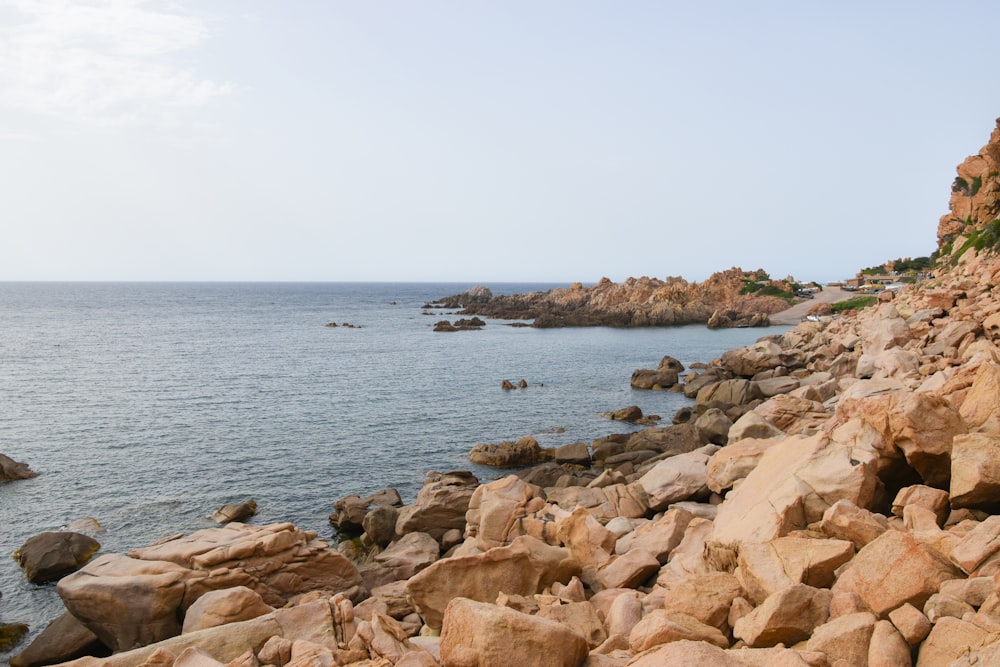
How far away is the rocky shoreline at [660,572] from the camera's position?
24.8ft

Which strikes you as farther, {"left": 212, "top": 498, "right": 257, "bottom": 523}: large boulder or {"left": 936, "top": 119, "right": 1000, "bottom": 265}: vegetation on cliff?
A: {"left": 936, "top": 119, "right": 1000, "bottom": 265}: vegetation on cliff

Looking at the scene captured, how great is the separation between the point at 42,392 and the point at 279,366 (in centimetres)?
1770

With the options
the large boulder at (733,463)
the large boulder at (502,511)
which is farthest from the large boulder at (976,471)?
the large boulder at (502,511)

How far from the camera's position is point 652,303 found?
109 metres

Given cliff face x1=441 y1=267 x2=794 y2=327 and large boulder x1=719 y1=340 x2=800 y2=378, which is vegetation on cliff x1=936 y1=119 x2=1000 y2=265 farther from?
cliff face x1=441 y1=267 x2=794 y2=327

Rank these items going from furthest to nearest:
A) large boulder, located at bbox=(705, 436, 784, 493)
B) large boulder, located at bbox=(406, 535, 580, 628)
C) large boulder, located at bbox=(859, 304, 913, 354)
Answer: large boulder, located at bbox=(859, 304, 913, 354) < large boulder, located at bbox=(705, 436, 784, 493) < large boulder, located at bbox=(406, 535, 580, 628)

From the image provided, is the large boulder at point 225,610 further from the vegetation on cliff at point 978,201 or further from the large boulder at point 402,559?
the vegetation on cliff at point 978,201

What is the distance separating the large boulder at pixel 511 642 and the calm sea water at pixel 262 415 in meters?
15.2

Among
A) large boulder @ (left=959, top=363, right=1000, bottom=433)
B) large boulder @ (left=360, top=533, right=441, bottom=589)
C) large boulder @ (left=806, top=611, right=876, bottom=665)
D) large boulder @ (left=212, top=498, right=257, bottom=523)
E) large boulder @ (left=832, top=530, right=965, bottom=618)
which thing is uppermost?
large boulder @ (left=959, top=363, right=1000, bottom=433)

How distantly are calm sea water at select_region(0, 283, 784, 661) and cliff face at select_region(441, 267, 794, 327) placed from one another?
19785mm

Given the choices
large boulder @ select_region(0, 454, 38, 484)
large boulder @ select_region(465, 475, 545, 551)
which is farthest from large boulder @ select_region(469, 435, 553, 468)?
large boulder @ select_region(0, 454, 38, 484)

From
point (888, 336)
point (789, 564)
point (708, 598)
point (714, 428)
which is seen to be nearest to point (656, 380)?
point (888, 336)

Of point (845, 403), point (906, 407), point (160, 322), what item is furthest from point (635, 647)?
point (160, 322)

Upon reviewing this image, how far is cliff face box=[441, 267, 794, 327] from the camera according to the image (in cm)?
10231
